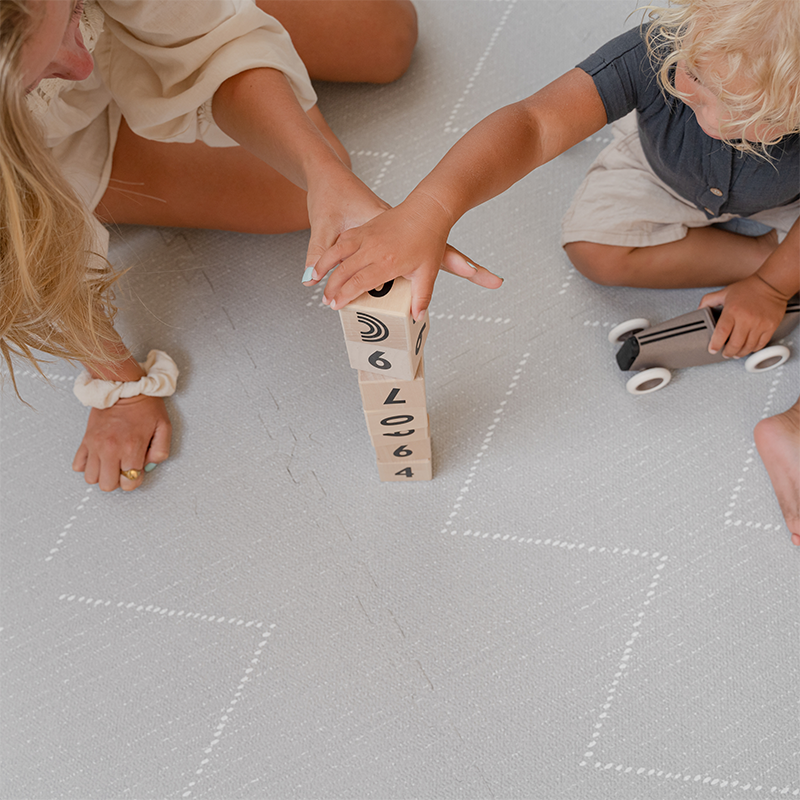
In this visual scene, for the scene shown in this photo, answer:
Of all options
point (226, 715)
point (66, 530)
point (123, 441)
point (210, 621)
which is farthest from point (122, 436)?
point (226, 715)

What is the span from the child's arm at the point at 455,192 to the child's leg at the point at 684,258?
0.71ft

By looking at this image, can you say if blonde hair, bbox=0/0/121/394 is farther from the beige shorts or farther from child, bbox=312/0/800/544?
the beige shorts

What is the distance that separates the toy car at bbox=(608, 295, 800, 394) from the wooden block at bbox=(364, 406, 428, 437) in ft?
1.07

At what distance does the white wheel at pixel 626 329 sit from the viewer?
101 cm

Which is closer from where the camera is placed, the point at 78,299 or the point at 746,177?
the point at 78,299

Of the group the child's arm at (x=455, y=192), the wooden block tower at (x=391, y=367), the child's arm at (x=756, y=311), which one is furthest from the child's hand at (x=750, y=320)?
the wooden block tower at (x=391, y=367)

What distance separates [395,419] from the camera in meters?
0.81

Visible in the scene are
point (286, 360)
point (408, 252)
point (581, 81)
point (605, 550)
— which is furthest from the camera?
point (286, 360)

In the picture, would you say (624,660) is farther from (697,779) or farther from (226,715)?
(226,715)

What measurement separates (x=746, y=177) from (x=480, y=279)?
0.39 metres

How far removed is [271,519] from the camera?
38.0 inches

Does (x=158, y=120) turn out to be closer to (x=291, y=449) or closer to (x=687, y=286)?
(x=291, y=449)

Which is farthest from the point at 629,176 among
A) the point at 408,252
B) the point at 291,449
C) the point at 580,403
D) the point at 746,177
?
the point at 291,449

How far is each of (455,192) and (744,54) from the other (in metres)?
0.28
